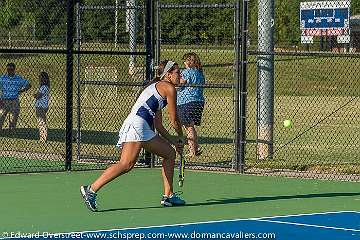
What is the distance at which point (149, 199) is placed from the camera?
14.9 meters

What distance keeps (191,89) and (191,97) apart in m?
0.13

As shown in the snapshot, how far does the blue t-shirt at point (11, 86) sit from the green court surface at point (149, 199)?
16.3 ft

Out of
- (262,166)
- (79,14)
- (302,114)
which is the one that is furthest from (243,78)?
(302,114)

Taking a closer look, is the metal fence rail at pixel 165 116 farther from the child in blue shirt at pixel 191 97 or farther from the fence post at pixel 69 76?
the child in blue shirt at pixel 191 97

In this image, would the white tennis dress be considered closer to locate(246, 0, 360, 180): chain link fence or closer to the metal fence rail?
the metal fence rail

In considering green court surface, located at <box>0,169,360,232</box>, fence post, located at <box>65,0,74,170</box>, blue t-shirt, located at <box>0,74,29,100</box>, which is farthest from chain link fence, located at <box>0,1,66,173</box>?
green court surface, located at <box>0,169,360,232</box>

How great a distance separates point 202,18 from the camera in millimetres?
29797

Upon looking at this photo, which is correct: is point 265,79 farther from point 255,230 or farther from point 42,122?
point 255,230

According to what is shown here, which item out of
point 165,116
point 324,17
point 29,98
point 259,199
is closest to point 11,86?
point 165,116

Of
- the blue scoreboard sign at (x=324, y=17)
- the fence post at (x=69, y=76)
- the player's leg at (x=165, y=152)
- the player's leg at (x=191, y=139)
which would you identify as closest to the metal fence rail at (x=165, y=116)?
the fence post at (x=69, y=76)

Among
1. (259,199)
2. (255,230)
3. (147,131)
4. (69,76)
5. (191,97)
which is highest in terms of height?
(69,76)

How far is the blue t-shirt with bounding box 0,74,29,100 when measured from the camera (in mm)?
22391

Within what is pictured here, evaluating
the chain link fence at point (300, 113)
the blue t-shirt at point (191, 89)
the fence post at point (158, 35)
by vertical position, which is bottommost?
the chain link fence at point (300, 113)

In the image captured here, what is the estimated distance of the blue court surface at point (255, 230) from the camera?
11562mm
